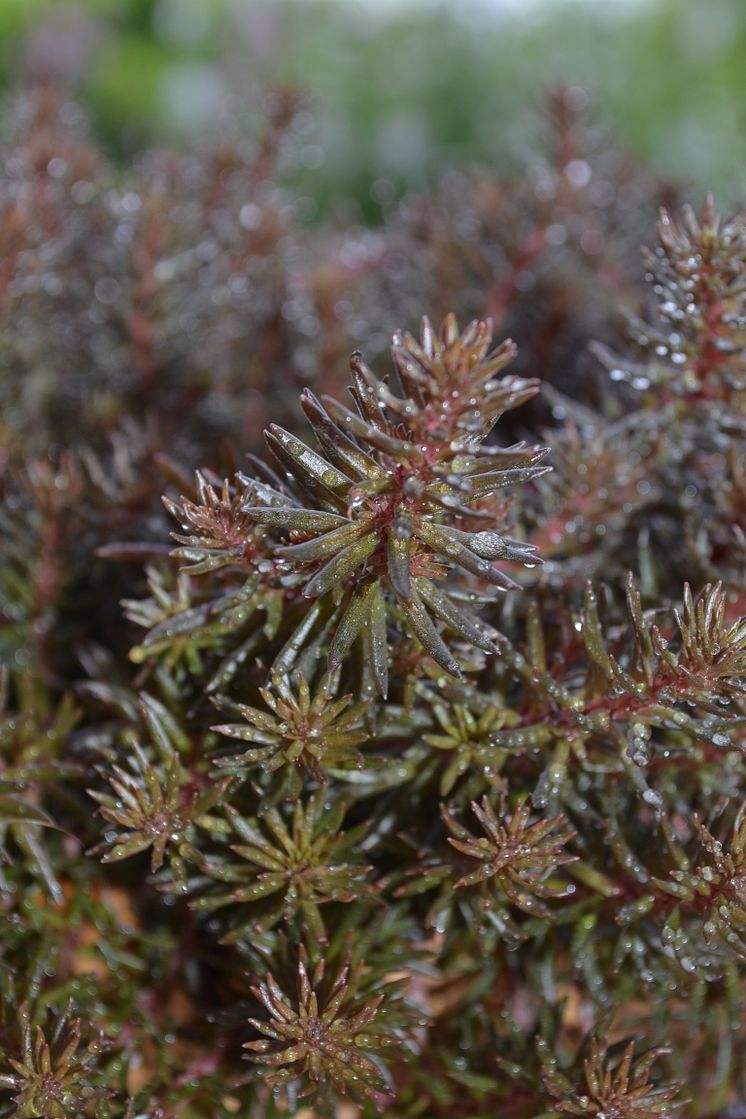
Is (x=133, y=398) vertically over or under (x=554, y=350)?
over

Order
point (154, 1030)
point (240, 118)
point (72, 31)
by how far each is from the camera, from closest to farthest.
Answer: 1. point (154, 1030)
2. point (240, 118)
3. point (72, 31)

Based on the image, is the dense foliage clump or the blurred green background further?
the blurred green background

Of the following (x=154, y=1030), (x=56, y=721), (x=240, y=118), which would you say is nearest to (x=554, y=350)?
(x=240, y=118)

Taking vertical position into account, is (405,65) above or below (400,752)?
above

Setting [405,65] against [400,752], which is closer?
[400,752]

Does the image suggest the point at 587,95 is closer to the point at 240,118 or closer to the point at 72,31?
the point at 240,118
